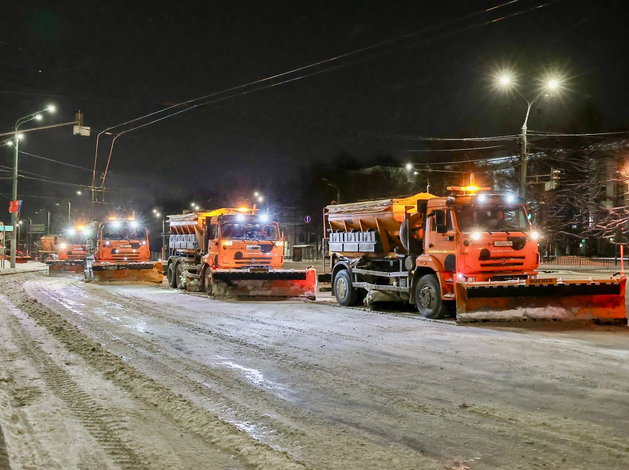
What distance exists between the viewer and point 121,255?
2739 centimetres

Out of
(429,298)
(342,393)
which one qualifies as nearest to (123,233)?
(429,298)

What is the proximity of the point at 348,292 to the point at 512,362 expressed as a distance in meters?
8.31

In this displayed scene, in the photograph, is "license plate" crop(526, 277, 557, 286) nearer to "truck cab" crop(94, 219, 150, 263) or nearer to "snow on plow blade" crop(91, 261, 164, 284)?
"snow on plow blade" crop(91, 261, 164, 284)

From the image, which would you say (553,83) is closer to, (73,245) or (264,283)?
(264,283)

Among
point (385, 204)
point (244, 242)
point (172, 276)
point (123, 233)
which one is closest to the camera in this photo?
point (385, 204)

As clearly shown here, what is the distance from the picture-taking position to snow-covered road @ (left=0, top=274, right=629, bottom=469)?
497 cm

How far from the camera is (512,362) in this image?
28.0 feet

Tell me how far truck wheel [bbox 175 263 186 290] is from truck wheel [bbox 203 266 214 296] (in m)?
1.92

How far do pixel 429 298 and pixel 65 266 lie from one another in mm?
23447

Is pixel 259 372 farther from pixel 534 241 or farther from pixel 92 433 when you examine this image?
pixel 534 241

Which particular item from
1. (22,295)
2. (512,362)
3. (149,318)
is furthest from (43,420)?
(22,295)

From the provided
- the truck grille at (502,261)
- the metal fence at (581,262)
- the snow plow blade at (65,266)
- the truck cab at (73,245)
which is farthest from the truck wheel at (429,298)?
the metal fence at (581,262)

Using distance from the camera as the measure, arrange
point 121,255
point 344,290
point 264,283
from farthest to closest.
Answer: point 121,255 < point 264,283 < point 344,290

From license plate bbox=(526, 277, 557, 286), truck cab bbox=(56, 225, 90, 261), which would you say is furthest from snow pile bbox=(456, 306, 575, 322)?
truck cab bbox=(56, 225, 90, 261)
